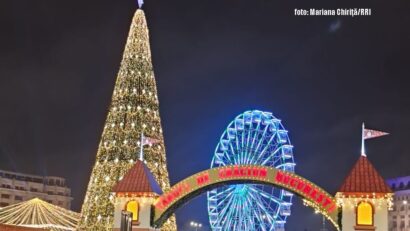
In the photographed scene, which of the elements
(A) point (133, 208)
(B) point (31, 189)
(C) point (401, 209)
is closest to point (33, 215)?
(A) point (133, 208)

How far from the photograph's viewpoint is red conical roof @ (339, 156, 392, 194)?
95.7 feet

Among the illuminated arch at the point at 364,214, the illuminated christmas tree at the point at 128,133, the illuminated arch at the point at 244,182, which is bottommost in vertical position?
the illuminated arch at the point at 364,214

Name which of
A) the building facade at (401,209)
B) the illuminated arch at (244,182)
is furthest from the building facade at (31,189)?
the illuminated arch at (244,182)

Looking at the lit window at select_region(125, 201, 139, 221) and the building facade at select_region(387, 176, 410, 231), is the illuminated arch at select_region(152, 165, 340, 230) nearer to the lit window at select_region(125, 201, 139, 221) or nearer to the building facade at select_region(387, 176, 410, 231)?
the lit window at select_region(125, 201, 139, 221)

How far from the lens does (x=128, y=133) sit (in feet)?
149

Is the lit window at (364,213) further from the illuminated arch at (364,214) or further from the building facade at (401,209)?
the building facade at (401,209)

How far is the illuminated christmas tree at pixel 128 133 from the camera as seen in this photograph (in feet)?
147

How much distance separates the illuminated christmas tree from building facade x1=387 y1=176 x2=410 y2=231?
63849 mm

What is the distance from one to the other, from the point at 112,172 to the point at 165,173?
12.2 feet

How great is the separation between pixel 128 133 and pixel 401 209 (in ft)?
226

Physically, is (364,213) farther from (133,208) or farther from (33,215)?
(33,215)

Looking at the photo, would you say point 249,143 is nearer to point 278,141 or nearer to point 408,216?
point 278,141

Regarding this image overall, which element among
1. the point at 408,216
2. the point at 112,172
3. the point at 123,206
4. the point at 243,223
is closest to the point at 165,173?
the point at 112,172

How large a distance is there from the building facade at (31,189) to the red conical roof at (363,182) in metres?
88.5
